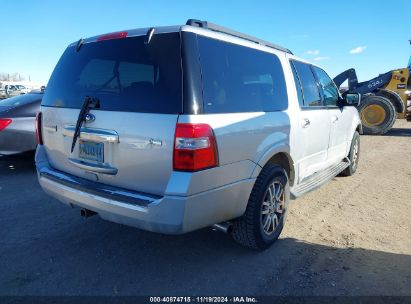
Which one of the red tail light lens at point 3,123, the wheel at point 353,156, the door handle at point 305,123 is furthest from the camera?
the wheel at point 353,156

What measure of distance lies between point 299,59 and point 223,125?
2198mm

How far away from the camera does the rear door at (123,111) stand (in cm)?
254

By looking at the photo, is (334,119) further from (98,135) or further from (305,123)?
(98,135)

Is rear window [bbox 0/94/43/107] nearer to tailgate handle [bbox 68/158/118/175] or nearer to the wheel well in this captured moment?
tailgate handle [bbox 68/158/118/175]

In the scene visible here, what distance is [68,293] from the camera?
8.78 ft

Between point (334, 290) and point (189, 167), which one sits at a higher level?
point (189, 167)

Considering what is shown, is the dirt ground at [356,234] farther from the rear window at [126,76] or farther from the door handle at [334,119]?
the rear window at [126,76]

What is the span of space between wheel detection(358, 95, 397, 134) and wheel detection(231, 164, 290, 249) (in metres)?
10.5

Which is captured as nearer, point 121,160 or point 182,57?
point 182,57

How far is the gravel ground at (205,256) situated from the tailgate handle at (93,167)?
89cm

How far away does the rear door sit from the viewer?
2.54 meters

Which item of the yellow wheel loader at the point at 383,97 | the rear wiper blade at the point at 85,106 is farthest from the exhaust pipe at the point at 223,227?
the yellow wheel loader at the point at 383,97

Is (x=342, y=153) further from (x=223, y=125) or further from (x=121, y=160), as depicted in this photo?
(x=121, y=160)

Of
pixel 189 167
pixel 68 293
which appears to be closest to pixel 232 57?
pixel 189 167
